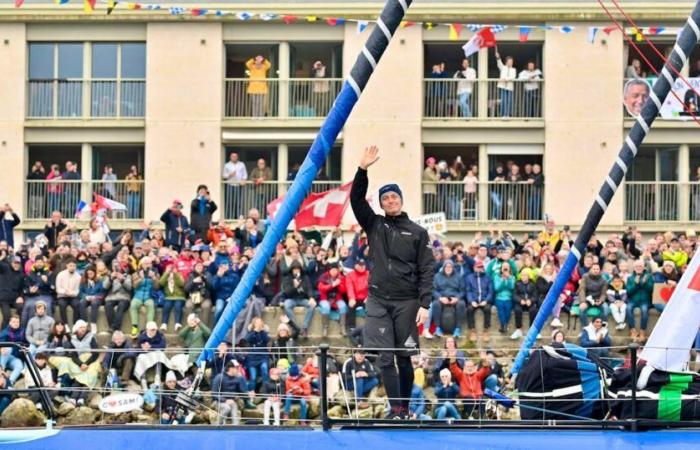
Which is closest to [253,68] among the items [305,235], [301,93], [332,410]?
[301,93]

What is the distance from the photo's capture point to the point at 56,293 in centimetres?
2289

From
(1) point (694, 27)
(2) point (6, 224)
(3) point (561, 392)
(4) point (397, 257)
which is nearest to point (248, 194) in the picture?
(2) point (6, 224)

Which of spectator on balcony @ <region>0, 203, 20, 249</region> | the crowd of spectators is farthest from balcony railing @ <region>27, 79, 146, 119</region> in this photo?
the crowd of spectators

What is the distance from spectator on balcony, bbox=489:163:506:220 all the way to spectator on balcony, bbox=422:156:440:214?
1.30 m

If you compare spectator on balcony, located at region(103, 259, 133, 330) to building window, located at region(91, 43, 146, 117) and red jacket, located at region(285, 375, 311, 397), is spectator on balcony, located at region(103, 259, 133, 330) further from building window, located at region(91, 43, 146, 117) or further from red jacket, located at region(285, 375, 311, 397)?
building window, located at region(91, 43, 146, 117)

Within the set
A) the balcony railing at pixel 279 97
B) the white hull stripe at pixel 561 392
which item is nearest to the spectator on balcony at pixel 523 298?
the white hull stripe at pixel 561 392

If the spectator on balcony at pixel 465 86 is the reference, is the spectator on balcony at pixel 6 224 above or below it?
below

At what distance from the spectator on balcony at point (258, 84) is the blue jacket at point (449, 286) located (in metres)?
13.8

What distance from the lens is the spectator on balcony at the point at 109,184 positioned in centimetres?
3491

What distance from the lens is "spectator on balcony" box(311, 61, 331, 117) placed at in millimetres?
35281

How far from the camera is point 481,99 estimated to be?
35000mm

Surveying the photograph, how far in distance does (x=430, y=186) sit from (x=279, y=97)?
4.33 m

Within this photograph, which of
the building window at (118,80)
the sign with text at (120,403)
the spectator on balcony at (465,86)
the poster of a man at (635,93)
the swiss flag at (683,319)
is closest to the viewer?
the sign with text at (120,403)

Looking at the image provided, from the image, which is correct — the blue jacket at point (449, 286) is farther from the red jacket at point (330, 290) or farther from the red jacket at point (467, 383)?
the red jacket at point (467, 383)
